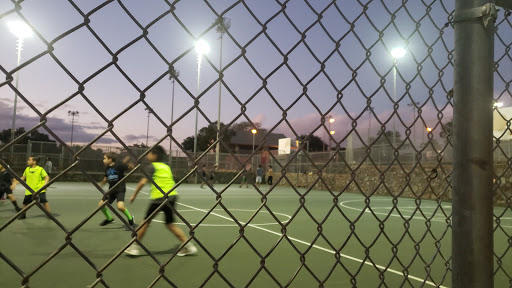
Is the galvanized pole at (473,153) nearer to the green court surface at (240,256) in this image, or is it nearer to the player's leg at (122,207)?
the green court surface at (240,256)

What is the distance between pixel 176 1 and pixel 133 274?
3.90 meters

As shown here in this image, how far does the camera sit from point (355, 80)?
1.91 metres

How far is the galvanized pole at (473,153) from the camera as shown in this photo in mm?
1706

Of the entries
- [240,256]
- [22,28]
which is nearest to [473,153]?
[22,28]

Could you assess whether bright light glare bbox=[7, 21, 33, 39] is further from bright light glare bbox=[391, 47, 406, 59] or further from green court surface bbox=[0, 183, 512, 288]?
bright light glare bbox=[391, 47, 406, 59]

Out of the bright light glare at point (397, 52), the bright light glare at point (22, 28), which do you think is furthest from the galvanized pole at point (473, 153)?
the bright light glare at point (22, 28)

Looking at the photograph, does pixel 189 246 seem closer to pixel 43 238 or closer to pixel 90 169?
pixel 43 238

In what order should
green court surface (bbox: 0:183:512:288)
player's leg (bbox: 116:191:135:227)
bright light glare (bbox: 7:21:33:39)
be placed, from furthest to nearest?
1. player's leg (bbox: 116:191:135:227)
2. green court surface (bbox: 0:183:512:288)
3. bright light glare (bbox: 7:21:33:39)

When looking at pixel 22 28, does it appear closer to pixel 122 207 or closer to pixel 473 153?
pixel 473 153

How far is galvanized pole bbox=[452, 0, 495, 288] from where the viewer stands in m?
1.71

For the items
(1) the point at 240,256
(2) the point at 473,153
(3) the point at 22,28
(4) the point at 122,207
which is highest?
(3) the point at 22,28

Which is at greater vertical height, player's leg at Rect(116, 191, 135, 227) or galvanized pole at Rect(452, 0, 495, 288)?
galvanized pole at Rect(452, 0, 495, 288)

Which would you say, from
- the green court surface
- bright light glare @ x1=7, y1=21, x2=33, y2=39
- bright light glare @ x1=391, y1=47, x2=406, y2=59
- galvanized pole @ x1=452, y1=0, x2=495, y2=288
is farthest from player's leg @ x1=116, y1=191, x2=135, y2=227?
galvanized pole @ x1=452, y1=0, x2=495, y2=288

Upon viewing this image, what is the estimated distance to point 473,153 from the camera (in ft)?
5.59
